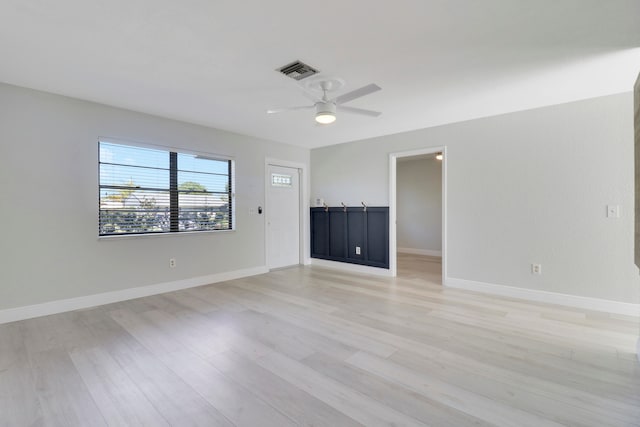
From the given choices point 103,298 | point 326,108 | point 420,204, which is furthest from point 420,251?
point 103,298

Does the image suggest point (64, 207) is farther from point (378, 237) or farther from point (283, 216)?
point (378, 237)

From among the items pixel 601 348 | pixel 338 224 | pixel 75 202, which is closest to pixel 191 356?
pixel 75 202

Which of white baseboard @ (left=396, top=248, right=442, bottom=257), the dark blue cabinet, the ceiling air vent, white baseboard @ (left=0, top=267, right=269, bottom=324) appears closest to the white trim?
the dark blue cabinet

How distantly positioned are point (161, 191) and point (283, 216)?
7.55ft

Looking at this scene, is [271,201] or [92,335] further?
[271,201]

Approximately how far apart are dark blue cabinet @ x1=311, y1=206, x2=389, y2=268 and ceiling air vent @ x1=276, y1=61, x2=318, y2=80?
295 cm

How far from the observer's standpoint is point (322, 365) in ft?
7.32

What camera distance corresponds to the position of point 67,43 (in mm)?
2301

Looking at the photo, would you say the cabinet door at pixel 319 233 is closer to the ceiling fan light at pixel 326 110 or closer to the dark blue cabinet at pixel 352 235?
the dark blue cabinet at pixel 352 235

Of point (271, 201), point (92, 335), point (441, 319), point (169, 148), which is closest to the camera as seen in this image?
point (92, 335)

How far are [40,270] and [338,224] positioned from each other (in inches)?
168

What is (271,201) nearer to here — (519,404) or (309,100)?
(309,100)

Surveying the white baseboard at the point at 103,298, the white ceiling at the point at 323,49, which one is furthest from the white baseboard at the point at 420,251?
the white baseboard at the point at 103,298

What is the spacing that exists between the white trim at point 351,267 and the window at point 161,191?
201 cm
